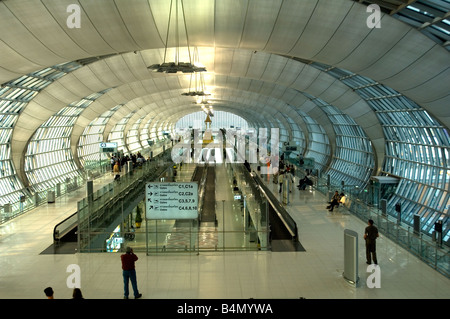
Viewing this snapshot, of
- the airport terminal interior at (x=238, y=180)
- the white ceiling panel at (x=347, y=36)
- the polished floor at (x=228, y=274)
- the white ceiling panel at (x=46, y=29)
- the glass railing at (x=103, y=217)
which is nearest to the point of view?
the polished floor at (x=228, y=274)

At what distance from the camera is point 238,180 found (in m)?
30.0

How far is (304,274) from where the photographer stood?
11664 millimetres

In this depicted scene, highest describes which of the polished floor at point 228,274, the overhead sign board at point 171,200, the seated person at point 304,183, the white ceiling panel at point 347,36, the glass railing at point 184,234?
the white ceiling panel at point 347,36

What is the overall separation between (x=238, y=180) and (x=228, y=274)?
725 inches

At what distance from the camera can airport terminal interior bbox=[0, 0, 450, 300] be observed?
37.5 feet

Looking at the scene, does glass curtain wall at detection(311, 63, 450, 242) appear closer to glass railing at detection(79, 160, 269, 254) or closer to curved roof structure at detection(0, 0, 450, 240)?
curved roof structure at detection(0, 0, 450, 240)

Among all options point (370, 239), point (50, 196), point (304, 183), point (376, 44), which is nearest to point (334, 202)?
point (376, 44)

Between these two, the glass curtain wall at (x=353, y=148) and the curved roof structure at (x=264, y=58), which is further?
the glass curtain wall at (x=353, y=148)

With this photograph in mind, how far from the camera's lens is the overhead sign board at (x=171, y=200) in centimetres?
1382

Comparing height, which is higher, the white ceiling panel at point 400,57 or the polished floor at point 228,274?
the white ceiling panel at point 400,57

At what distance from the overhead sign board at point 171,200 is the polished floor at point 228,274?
4.10 ft

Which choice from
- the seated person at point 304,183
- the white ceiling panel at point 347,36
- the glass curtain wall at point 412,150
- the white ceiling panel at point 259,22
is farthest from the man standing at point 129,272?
the glass curtain wall at point 412,150

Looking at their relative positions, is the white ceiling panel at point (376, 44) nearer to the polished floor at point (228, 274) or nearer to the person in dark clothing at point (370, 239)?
the polished floor at point (228, 274)
